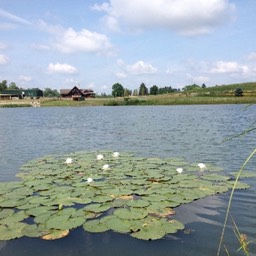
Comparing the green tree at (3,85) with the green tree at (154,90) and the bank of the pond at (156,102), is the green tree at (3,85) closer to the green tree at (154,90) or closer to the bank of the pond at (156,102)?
the bank of the pond at (156,102)

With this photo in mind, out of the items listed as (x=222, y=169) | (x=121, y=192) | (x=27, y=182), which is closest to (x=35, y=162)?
(x=27, y=182)

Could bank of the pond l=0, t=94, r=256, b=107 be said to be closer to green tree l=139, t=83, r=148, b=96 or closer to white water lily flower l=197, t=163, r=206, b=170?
green tree l=139, t=83, r=148, b=96

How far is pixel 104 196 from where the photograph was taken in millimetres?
9258

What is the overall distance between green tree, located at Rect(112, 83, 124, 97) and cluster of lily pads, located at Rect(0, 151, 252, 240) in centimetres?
13216

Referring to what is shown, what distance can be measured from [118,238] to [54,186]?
4.61 meters

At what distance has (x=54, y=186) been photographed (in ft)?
35.1

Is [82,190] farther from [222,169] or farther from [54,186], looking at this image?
[222,169]

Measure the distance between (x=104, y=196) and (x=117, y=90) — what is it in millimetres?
138694

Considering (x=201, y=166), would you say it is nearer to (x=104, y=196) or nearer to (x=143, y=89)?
(x=104, y=196)

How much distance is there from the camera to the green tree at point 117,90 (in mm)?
145750

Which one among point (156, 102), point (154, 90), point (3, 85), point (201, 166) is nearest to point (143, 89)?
point (154, 90)

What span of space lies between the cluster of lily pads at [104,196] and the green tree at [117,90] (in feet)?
434

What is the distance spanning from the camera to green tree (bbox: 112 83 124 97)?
146m

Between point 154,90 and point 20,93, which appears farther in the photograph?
point 154,90
